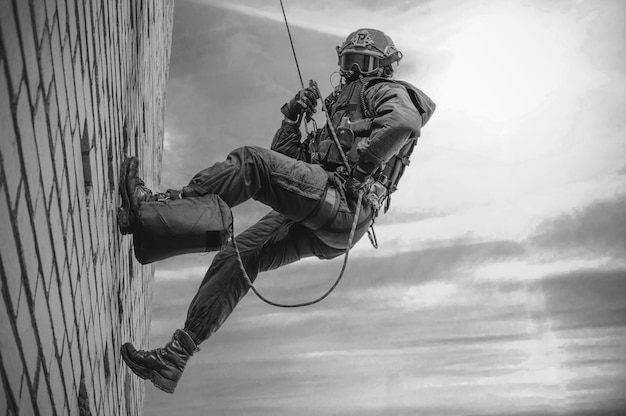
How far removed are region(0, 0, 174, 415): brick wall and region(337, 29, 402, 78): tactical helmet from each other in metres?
1.05

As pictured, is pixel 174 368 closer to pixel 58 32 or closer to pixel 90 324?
pixel 90 324

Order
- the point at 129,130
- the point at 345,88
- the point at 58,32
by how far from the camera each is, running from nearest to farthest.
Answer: the point at 58,32 < the point at 129,130 < the point at 345,88

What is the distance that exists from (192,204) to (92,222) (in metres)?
0.49

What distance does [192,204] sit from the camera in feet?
10.5

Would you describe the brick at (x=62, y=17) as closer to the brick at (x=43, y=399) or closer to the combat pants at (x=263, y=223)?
the brick at (x=43, y=399)

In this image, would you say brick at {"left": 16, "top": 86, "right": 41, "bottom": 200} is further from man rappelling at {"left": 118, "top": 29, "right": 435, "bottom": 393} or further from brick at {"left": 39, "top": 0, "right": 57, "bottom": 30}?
man rappelling at {"left": 118, "top": 29, "right": 435, "bottom": 393}

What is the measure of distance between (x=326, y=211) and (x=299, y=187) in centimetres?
19

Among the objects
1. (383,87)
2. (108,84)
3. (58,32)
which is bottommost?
(58,32)

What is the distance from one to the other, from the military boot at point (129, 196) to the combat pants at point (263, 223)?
17cm

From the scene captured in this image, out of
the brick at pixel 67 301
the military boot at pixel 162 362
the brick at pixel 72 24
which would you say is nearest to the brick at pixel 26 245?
the brick at pixel 67 301

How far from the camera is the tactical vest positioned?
4039 millimetres

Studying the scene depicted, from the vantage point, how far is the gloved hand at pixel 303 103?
13.9ft

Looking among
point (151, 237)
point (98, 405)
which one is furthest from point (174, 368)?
point (151, 237)

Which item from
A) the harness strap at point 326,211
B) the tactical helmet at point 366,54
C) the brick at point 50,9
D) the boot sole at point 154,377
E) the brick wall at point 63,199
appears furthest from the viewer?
the tactical helmet at point 366,54
